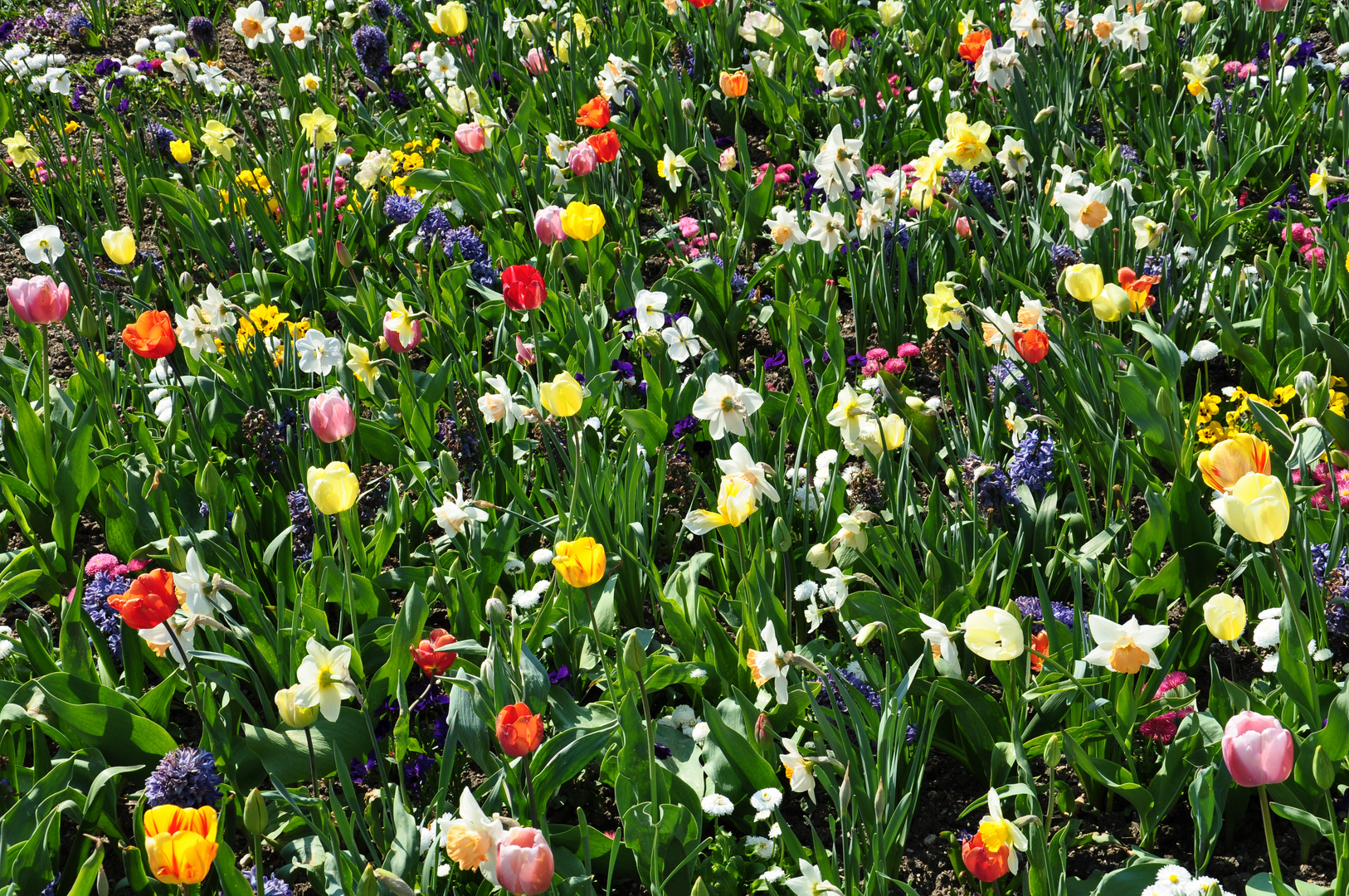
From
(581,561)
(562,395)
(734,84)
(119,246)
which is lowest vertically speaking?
(581,561)

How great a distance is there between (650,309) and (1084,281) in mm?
971

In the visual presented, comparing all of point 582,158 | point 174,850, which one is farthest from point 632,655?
point 582,158

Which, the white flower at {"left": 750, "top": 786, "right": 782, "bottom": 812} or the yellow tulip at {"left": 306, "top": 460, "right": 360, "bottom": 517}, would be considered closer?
the white flower at {"left": 750, "top": 786, "right": 782, "bottom": 812}

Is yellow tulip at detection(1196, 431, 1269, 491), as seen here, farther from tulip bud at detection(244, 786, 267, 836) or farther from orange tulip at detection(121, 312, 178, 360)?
orange tulip at detection(121, 312, 178, 360)

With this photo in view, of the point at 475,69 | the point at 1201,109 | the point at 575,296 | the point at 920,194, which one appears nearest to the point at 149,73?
the point at 475,69

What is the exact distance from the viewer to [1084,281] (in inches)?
84.0

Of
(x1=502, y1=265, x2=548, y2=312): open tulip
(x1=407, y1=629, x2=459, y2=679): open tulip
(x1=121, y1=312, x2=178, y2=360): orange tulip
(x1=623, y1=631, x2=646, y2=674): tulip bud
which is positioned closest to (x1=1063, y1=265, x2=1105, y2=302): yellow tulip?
(x1=502, y1=265, x2=548, y2=312): open tulip

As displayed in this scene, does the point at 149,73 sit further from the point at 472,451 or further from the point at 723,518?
the point at 723,518

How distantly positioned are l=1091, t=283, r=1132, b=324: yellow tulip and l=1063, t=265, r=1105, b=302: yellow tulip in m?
0.02

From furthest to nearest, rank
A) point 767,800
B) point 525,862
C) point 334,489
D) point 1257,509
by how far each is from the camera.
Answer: point 334,489 < point 767,800 < point 1257,509 < point 525,862

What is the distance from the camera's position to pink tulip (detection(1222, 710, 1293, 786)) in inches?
47.7

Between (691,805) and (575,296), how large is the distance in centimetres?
186

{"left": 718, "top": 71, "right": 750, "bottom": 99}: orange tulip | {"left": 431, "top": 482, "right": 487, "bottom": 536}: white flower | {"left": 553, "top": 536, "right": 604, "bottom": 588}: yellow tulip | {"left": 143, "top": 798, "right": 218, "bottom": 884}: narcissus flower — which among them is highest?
{"left": 718, "top": 71, "right": 750, "bottom": 99}: orange tulip

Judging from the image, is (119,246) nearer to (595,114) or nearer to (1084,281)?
(595,114)
